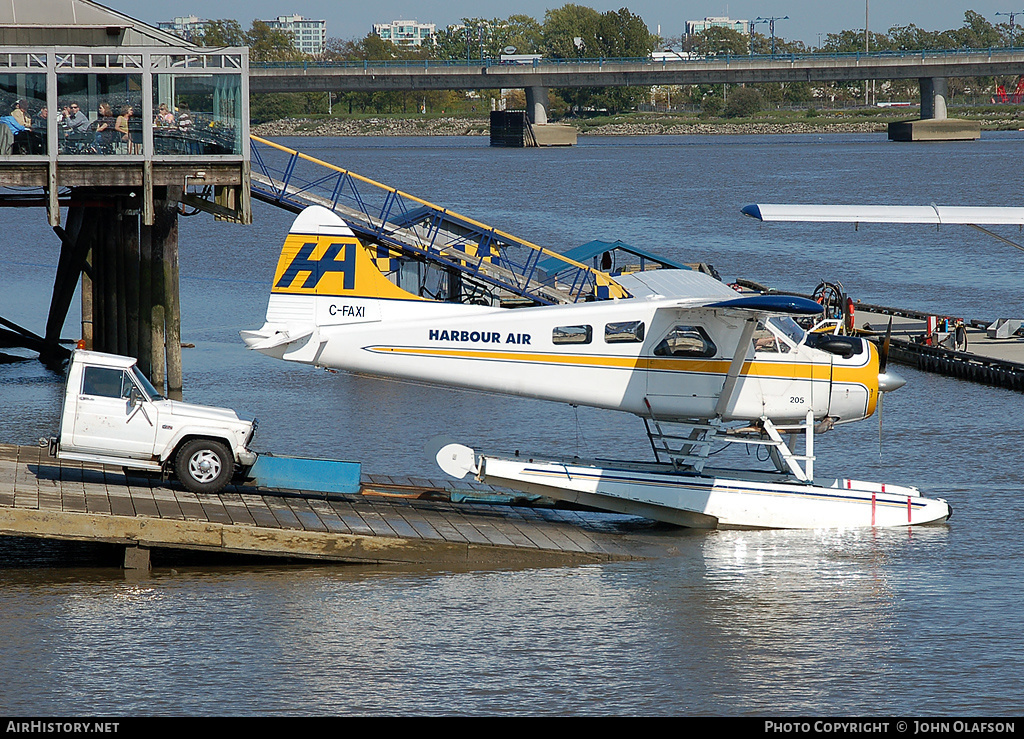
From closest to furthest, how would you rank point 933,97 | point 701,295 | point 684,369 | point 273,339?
point 273,339 → point 684,369 → point 701,295 → point 933,97

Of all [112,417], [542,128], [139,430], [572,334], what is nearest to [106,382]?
[112,417]

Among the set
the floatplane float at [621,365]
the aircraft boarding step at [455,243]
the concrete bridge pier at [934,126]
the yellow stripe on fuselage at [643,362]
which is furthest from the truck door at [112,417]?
the concrete bridge pier at [934,126]

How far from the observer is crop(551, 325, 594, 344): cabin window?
16.7 metres

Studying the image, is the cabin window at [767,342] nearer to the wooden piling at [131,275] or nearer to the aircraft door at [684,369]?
the aircraft door at [684,369]

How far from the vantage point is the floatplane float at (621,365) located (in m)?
16.6

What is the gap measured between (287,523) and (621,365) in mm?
4890

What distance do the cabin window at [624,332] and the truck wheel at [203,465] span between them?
16.9 ft

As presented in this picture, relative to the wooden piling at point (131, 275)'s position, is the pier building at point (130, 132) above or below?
above

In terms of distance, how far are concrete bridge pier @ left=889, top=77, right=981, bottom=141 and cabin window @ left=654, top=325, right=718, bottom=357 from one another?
132084 millimetres

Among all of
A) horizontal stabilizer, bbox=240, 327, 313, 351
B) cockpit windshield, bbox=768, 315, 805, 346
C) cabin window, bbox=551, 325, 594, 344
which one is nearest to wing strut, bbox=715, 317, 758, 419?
cockpit windshield, bbox=768, 315, 805, 346

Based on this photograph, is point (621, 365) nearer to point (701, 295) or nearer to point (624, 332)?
point (624, 332)

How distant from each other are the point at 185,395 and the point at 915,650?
16.7 meters

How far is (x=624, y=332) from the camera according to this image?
16828mm

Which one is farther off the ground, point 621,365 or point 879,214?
point 879,214
